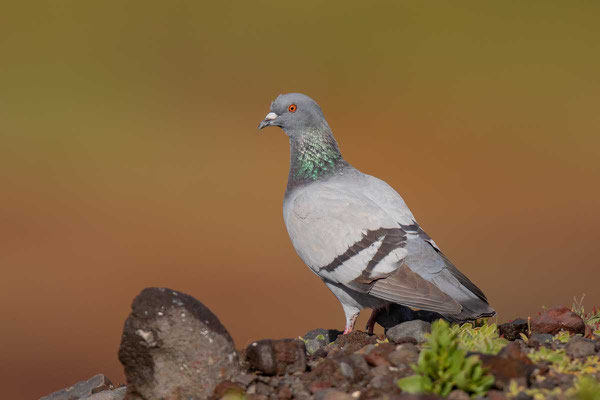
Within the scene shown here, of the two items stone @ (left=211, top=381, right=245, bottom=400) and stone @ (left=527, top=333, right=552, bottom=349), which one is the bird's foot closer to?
stone @ (left=527, top=333, right=552, bottom=349)

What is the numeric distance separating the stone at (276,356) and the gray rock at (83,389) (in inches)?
121

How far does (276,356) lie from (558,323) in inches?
135

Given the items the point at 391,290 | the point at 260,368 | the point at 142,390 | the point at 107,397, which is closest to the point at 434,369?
the point at 260,368

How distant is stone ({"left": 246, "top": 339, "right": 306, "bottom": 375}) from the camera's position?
6.82m

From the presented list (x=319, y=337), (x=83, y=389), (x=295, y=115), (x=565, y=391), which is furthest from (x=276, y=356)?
(x=295, y=115)

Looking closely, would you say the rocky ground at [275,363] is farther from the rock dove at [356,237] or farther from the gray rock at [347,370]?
the rock dove at [356,237]

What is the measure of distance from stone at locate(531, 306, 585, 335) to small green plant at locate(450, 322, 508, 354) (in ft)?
1.60

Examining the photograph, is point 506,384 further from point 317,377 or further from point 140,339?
point 140,339

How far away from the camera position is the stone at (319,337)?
9312 millimetres

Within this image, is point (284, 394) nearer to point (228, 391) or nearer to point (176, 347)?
point (228, 391)

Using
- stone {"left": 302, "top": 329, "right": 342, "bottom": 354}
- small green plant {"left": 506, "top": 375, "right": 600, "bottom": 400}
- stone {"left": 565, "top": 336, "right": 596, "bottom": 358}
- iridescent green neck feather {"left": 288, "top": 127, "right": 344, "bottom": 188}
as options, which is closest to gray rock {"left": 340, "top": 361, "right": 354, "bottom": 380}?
small green plant {"left": 506, "top": 375, "right": 600, "bottom": 400}

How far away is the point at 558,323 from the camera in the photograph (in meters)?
8.08

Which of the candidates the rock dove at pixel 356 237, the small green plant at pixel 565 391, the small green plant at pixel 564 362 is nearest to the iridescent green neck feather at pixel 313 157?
the rock dove at pixel 356 237

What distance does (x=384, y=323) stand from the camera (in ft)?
31.0
